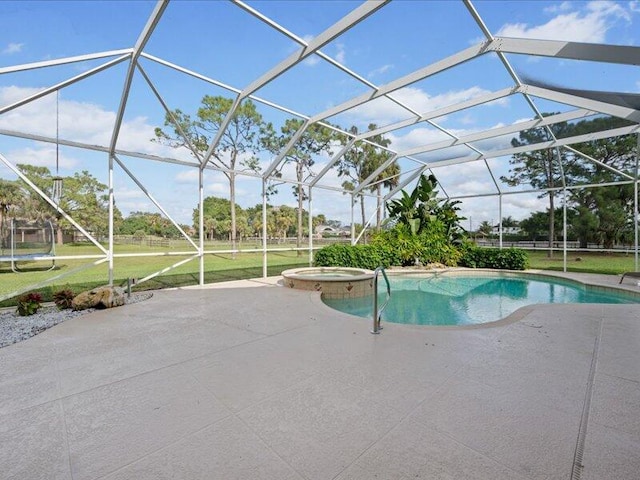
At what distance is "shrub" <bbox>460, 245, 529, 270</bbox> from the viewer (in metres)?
11.7

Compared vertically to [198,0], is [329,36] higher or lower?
lower

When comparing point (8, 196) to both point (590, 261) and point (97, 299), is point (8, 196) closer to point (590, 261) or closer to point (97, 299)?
point (97, 299)

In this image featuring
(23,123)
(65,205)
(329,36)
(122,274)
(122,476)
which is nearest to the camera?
(122,476)

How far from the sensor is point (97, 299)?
5.70 metres

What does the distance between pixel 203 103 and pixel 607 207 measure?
18.3m

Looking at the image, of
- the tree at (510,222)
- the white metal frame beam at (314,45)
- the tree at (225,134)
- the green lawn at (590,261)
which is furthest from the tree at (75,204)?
the tree at (510,222)

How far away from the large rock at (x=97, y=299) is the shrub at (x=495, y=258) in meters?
11.8

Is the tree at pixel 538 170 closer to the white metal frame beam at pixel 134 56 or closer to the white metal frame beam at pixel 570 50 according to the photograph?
the white metal frame beam at pixel 570 50

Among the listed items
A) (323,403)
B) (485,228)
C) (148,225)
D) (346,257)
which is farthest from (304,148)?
(323,403)

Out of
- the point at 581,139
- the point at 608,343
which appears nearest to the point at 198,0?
the point at 608,343

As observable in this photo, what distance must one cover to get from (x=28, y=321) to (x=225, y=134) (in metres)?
8.32

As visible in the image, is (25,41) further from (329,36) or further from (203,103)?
(329,36)

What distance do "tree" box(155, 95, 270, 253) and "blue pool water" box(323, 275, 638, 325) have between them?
5.65 metres

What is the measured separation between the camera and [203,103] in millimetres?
8617
